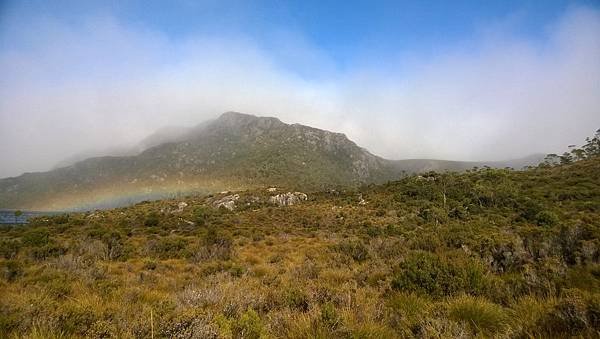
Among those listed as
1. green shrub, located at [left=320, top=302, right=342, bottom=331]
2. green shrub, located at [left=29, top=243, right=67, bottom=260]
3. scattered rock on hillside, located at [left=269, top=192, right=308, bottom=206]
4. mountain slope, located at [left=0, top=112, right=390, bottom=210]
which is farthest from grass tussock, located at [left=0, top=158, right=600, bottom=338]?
mountain slope, located at [left=0, top=112, right=390, bottom=210]

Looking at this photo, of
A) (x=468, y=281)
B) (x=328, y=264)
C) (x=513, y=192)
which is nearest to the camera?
(x=468, y=281)

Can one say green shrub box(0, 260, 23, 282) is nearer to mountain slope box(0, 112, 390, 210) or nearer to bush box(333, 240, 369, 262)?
bush box(333, 240, 369, 262)

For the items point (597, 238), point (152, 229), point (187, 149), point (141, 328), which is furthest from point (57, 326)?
point (187, 149)

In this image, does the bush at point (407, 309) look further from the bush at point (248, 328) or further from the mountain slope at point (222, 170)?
the mountain slope at point (222, 170)

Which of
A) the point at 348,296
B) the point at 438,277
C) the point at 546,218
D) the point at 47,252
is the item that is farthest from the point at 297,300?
the point at 546,218

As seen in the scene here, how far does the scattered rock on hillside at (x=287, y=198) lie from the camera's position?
193ft

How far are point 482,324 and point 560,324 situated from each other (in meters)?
0.81

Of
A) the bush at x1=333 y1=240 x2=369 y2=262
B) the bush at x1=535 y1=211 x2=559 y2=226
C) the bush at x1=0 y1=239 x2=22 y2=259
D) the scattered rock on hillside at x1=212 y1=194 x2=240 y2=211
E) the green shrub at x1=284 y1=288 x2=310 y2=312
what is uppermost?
the green shrub at x1=284 y1=288 x2=310 y2=312

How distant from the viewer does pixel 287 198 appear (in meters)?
60.5

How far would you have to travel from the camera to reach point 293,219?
36.2 m

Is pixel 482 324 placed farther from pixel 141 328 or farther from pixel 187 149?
pixel 187 149

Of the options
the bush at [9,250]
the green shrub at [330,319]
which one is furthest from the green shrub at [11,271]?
the green shrub at [330,319]

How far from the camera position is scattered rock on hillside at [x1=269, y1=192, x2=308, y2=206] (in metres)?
58.7

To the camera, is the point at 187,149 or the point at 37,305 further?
the point at 187,149
